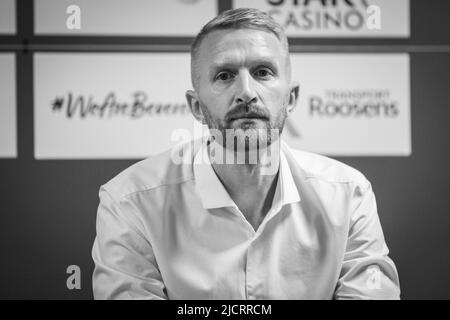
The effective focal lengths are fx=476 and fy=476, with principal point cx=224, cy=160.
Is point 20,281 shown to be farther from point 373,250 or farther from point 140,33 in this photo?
point 373,250

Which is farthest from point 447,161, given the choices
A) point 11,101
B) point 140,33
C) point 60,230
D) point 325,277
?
point 11,101

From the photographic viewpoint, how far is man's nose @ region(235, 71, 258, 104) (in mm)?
1292

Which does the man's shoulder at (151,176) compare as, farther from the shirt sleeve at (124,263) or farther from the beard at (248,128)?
the beard at (248,128)

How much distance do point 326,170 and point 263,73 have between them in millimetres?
367

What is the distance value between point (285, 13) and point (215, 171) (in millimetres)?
666

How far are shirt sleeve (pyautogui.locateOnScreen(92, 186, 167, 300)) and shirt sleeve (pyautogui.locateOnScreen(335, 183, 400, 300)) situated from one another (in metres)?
0.52

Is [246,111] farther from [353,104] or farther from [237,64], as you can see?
[353,104]

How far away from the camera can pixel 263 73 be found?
132cm

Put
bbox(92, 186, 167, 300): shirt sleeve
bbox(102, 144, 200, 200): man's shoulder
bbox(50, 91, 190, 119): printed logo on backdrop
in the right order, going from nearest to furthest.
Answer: bbox(92, 186, 167, 300): shirt sleeve → bbox(102, 144, 200, 200): man's shoulder → bbox(50, 91, 190, 119): printed logo on backdrop

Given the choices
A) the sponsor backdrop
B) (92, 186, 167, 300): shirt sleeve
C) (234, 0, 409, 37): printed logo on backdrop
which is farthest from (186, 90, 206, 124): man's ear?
(234, 0, 409, 37): printed logo on backdrop

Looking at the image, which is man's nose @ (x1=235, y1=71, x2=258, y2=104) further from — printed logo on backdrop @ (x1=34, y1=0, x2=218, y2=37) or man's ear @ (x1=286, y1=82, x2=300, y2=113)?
printed logo on backdrop @ (x1=34, y1=0, x2=218, y2=37)

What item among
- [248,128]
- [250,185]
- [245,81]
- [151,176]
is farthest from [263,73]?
[151,176]

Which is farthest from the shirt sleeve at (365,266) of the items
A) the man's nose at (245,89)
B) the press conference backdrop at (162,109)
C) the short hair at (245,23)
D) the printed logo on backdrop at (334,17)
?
the printed logo on backdrop at (334,17)

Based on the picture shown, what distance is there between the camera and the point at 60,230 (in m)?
1.67
